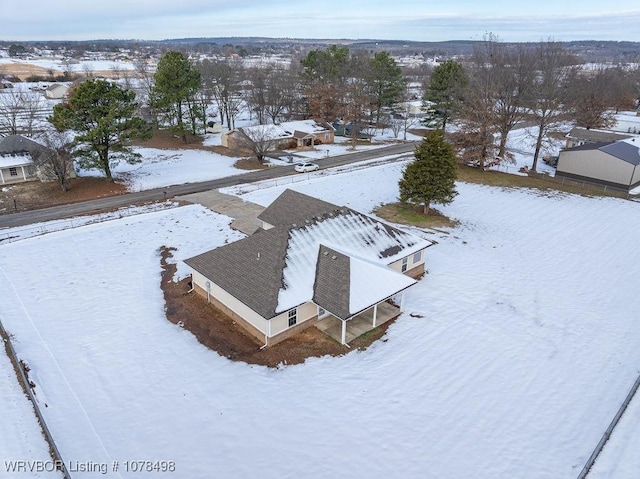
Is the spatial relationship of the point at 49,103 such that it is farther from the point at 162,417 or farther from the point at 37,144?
the point at 162,417

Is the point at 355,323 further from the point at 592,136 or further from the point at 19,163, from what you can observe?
the point at 592,136

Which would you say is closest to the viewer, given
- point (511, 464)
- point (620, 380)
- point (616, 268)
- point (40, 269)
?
point (511, 464)

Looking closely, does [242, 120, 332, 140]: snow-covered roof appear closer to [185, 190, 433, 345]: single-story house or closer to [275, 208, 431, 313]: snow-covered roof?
[275, 208, 431, 313]: snow-covered roof

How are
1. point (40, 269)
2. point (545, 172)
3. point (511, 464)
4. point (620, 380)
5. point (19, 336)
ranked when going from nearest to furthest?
point (511, 464) → point (620, 380) → point (19, 336) → point (40, 269) → point (545, 172)

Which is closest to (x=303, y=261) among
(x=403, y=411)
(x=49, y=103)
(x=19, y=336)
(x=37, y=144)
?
(x=403, y=411)

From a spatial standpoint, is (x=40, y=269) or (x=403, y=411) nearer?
(x=403, y=411)

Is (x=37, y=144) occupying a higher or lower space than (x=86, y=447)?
higher
